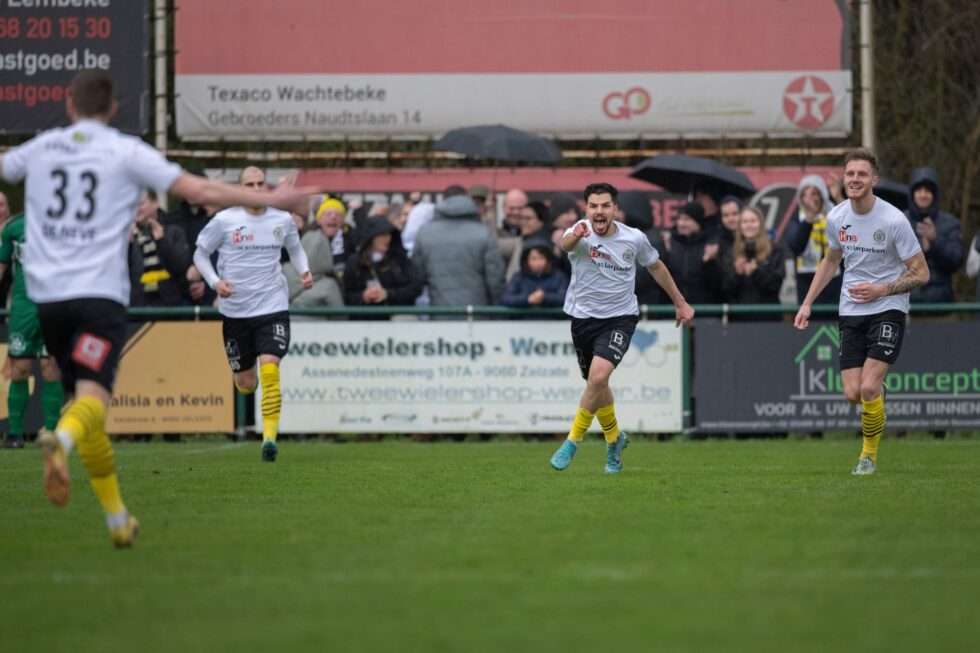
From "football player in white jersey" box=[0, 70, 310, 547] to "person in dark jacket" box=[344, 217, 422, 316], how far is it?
1024 centimetres

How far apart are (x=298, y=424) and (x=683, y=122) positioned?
6.78 m

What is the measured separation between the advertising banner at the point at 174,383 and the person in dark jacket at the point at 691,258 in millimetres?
4787

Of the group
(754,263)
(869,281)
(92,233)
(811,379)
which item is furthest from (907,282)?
(92,233)

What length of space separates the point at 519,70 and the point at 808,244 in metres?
5.87

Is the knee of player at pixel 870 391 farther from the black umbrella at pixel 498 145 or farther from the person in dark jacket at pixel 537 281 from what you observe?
the black umbrella at pixel 498 145

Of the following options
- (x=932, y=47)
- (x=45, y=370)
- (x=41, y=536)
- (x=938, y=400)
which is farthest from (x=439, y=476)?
(x=932, y=47)

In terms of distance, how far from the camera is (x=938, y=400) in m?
19.1

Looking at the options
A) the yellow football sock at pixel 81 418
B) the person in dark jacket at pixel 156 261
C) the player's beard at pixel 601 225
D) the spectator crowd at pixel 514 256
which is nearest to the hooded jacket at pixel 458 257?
the spectator crowd at pixel 514 256

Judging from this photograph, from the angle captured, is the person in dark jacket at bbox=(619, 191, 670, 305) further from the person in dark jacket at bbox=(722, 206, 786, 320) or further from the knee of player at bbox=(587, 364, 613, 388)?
the knee of player at bbox=(587, 364, 613, 388)

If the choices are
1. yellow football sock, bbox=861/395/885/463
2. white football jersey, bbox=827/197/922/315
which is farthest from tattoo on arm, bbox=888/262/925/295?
yellow football sock, bbox=861/395/885/463

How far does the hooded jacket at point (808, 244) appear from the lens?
1830cm

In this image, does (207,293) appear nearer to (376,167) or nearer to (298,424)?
(298,424)

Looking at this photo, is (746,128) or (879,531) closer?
(879,531)

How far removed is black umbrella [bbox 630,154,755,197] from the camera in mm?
20000
